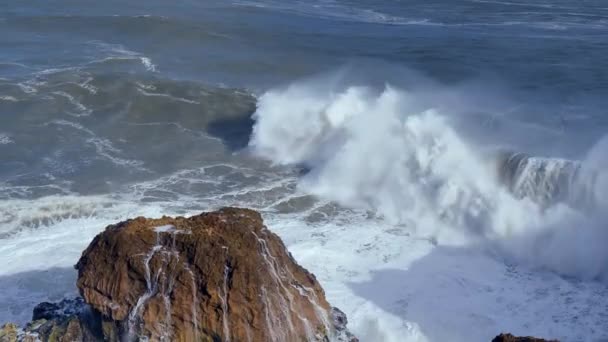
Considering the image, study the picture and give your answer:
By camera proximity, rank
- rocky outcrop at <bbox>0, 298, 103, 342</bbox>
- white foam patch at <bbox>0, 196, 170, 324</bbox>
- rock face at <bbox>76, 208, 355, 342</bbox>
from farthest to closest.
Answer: white foam patch at <bbox>0, 196, 170, 324</bbox>, rocky outcrop at <bbox>0, 298, 103, 342</bbox>, rock face at <bbox>76, 208, 355, 342</bbox>

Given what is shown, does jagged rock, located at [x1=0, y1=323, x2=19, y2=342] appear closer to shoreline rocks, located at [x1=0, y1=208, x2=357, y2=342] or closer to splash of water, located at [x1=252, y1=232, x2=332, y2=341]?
shoreline rocks, located at [x1=0, y1=208, x2=357, y2=342]

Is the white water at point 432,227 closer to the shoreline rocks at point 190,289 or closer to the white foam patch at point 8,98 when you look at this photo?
the shoreline rocks at point 190,289

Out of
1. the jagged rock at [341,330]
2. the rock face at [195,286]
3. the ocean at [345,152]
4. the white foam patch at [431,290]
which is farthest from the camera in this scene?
the ocean at [345,152]

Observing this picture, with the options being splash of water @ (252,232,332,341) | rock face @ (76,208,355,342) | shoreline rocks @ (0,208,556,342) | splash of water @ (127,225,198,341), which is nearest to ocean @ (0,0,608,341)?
splash of water @ (252,232,332,341)

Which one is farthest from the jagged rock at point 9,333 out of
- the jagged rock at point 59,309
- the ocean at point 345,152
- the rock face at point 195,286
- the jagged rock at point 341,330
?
the jagged rock at point 341,330

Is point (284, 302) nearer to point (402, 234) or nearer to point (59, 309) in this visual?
point (59, 309)

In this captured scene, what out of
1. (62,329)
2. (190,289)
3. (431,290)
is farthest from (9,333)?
(431,290)

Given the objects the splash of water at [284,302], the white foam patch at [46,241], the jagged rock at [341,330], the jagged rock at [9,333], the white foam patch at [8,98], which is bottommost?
the white foam patch at [46,241]

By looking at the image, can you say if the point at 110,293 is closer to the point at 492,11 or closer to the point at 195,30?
the point at 195,30
